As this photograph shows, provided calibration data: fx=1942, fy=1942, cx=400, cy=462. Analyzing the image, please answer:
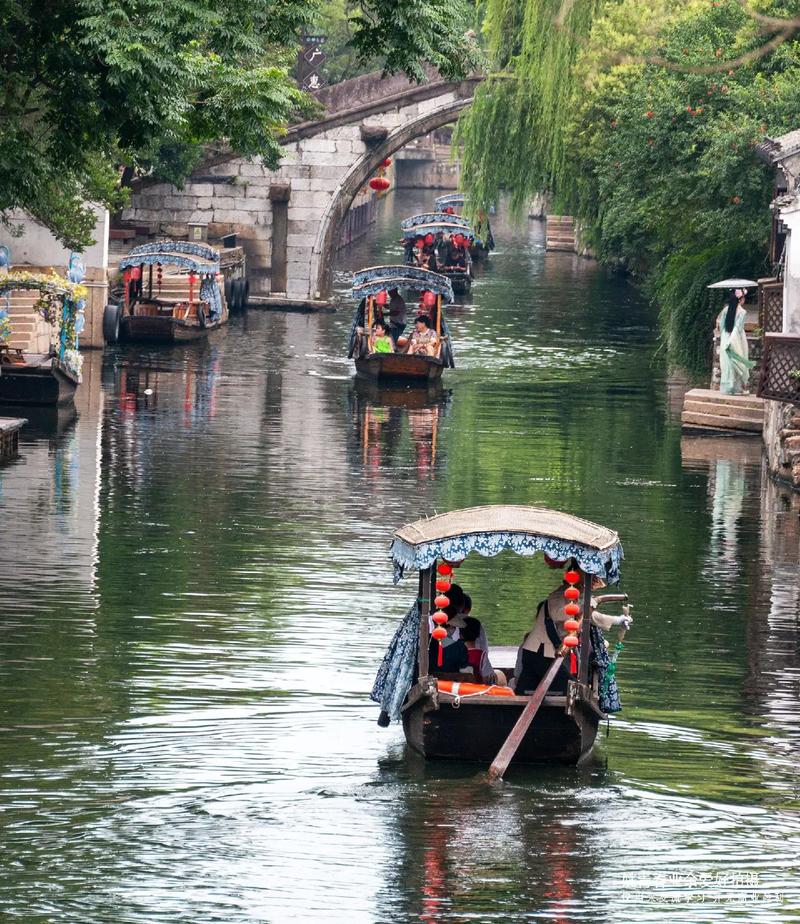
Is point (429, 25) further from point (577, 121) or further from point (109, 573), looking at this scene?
point (577, 121)

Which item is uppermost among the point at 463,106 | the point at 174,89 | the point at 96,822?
the point at 463,106

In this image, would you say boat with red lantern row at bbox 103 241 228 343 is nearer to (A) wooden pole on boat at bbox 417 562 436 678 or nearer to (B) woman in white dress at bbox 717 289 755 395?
(B) woman in white dress at bbox 717 289 755 395

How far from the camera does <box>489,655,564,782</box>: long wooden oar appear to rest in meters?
13.1

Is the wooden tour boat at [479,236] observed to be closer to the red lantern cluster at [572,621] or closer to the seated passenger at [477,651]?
the seated passenger at [477,651]

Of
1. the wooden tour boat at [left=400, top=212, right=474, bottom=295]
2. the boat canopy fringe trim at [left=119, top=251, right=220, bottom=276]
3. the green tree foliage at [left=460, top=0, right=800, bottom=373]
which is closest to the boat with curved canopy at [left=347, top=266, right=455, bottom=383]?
the green tree foliage at [left=460, top=0, right=800, bottom=373]

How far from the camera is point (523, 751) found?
1355cm

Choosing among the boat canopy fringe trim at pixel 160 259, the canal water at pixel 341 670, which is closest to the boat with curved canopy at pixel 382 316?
the canal water at pixel 341 670

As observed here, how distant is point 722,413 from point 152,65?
1452 centimetres

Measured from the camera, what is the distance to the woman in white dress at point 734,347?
97.1 ft

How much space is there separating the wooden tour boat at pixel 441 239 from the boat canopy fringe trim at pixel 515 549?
132ft

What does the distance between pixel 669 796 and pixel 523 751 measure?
42.6 inches

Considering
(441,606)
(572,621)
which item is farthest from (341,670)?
(572,621)

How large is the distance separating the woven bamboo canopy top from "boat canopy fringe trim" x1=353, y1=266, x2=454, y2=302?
22365 mm

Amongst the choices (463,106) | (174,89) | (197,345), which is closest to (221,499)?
(174,89)
